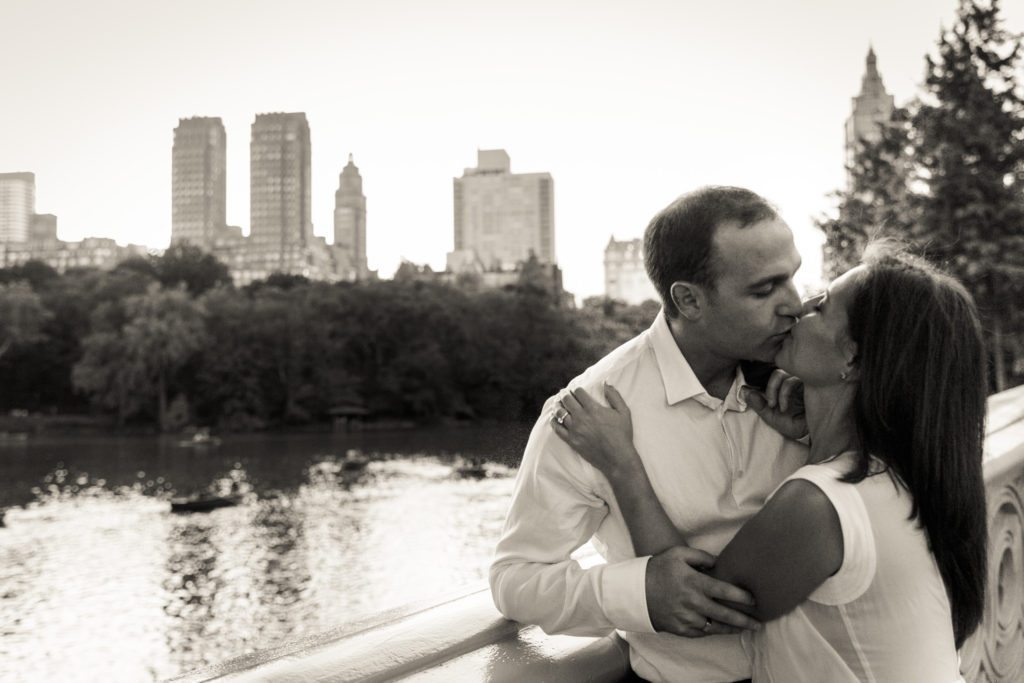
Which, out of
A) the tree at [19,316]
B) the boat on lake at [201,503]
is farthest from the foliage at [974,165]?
the tree at [19,316]

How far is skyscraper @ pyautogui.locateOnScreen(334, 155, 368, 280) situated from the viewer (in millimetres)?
124312

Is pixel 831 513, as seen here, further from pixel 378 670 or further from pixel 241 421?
pixel 241 421

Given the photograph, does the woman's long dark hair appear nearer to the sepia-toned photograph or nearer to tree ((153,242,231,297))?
the sepia-toned photograph

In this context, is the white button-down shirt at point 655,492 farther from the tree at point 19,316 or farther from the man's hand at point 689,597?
the tree at point 19,316

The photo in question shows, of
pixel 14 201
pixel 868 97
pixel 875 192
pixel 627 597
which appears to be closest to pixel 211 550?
pixel 14 201

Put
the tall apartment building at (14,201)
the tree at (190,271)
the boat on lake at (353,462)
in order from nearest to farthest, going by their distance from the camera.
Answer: the tall apartment building at (14,201), the boat on lake at (353,462), the tree at (190,271)

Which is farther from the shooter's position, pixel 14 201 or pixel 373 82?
pixel 373 82

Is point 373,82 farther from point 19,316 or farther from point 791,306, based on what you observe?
point 791,306

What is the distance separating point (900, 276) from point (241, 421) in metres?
51.9

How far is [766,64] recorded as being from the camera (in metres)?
13.7

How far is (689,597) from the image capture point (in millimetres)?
1078

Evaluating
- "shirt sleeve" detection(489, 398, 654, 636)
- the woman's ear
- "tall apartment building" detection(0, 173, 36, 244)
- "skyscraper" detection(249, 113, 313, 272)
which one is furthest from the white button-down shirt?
"skyscraper" detection(249, 113, 313, 272)

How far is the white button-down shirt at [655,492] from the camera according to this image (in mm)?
1177

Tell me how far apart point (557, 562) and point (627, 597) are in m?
0.13
